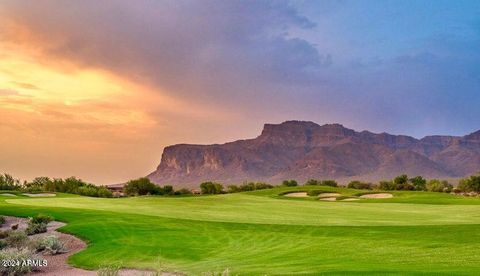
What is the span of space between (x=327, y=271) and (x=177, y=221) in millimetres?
19976

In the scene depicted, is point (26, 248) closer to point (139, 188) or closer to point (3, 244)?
point (3, 244)

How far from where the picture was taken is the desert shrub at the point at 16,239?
28.1 m

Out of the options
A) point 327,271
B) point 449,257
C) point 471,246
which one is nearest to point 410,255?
point 449,257

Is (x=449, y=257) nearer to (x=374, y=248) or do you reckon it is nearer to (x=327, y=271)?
(x=374, y=248)

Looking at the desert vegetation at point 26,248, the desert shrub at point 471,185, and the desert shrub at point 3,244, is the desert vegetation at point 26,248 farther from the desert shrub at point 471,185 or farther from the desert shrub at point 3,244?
the desert shrub at point 471,185

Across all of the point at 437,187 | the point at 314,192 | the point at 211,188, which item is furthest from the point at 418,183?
the point at 211,188

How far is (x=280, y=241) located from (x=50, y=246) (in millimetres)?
11746

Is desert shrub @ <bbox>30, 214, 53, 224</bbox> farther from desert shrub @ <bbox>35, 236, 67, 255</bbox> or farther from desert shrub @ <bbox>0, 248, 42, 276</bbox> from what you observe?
desert shrub @ <bbox>0, 248, 42, 276</bbox>

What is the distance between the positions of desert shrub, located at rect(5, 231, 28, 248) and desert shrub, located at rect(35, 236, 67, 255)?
1.30 metres

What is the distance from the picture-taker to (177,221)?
3572 centimetres

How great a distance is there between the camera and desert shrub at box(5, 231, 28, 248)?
2812 cm

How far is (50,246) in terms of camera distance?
87.0 feet

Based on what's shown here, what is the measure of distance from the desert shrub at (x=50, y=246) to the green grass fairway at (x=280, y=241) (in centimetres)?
157

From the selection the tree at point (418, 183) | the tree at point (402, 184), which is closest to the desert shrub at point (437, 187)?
the tree at point (418, 183)
